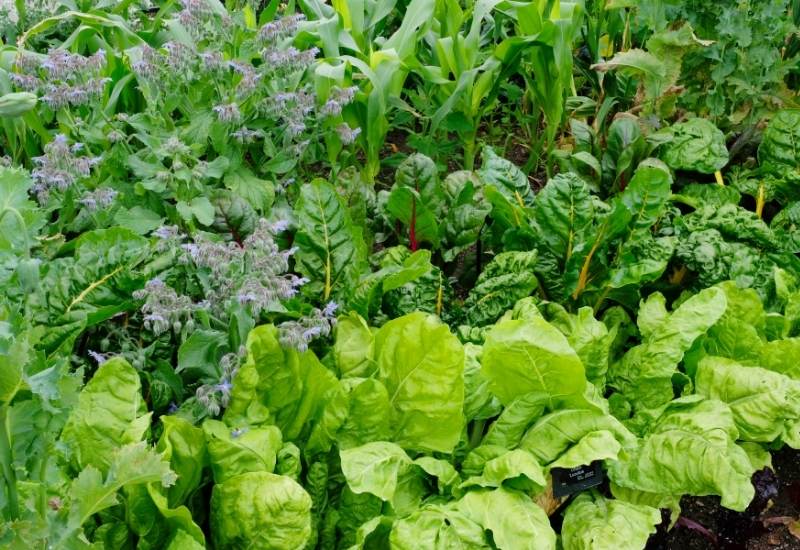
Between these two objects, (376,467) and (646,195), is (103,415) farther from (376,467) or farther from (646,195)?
(646,195)

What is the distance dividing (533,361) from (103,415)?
927mm

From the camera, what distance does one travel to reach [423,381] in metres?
2.11

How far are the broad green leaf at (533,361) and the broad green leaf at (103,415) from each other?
79 cm

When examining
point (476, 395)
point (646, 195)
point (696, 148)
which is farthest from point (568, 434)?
point (696, 148)

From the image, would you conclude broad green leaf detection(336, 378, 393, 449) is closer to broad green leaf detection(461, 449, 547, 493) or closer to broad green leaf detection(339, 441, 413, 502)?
broad green leaf detection(339, 441, 413, 502)

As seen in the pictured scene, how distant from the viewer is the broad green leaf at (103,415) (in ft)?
6.26

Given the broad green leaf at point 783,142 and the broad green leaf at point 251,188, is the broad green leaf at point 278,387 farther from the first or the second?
the broad green leaf at point 783,142

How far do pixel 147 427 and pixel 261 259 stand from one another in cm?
42

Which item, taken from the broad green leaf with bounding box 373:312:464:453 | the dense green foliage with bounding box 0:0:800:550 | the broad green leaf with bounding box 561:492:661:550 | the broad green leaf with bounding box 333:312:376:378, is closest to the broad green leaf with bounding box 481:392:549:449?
the dense green foliage with bounding box 0:0:800:550

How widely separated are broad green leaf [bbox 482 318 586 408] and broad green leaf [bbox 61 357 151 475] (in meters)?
0.79

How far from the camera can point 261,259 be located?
2.00 metres

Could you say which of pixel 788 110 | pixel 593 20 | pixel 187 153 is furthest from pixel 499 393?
pixel 593 20

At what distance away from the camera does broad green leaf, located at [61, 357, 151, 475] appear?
191 cm

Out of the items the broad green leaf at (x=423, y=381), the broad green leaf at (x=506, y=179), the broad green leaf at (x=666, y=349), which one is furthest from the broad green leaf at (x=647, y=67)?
the broad green leaf at (x=423, y=381)
